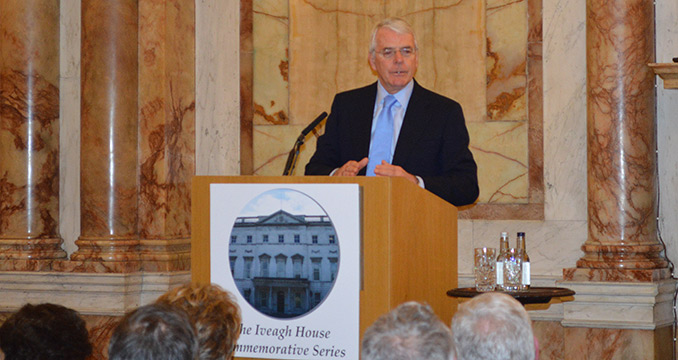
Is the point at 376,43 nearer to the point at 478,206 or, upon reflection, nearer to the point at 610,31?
the point at 610,31

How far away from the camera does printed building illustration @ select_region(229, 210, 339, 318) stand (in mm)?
3178

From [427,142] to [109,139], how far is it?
3.17m

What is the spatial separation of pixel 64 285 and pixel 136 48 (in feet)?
5.51

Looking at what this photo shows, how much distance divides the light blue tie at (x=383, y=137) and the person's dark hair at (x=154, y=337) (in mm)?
1943

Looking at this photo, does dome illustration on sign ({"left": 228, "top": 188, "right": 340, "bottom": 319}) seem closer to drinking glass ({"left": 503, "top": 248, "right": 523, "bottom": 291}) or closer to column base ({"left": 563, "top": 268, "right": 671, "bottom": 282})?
drinking glass ({"left": 503, "top": 248, "right": 523, "bottom": 291})

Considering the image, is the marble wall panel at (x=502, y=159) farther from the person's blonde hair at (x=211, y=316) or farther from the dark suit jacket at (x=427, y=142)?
the person's blonde hair at (x=211, y=316)

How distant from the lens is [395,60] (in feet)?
13.4

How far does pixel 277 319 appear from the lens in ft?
10.6

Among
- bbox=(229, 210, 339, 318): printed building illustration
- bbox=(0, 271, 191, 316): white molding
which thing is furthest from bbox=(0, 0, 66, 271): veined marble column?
bbox=(229, 210, 339, 318): printed building illustration

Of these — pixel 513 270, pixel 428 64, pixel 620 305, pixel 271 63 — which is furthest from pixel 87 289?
pixel 620 305

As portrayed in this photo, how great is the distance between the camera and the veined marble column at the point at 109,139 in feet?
21.6

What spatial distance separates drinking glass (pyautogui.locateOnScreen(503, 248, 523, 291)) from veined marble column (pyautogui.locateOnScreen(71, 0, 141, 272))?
2.97 metres

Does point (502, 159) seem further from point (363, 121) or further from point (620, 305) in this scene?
point (363, 121)

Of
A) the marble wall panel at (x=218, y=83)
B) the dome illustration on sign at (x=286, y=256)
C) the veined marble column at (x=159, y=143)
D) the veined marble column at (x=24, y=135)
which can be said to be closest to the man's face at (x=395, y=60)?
the dome illustration on sign at (x=286, y=256)
